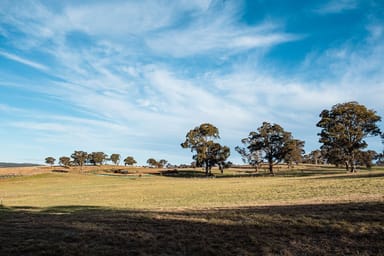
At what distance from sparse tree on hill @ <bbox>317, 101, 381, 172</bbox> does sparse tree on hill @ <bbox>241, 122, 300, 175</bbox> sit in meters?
13.5

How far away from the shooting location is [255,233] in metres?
8.82

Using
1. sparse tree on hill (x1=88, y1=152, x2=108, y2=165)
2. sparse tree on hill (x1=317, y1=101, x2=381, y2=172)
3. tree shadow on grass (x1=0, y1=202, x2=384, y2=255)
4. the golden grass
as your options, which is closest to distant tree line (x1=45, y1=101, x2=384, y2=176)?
sparse tree on hill (x1=317, y1=101, x2=381, y2=172)

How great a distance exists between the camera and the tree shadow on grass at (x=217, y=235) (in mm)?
7402

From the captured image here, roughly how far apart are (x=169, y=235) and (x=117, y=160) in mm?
151097

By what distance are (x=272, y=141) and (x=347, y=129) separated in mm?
19553

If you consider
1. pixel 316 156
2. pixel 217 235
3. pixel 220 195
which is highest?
pixel 316 156

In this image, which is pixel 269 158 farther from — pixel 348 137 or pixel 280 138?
pixel 348 137

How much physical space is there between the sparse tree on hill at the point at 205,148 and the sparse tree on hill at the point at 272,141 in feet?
32.4

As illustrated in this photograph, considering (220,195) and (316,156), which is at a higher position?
(316,156)

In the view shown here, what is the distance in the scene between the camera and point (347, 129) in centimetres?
5981

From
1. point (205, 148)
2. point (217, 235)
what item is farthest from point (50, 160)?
point (217, 235)

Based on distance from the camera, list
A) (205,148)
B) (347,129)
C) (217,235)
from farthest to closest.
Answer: (205,148) → (347,129) → (217,235)

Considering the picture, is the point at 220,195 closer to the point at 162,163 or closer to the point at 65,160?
the point at 65,160

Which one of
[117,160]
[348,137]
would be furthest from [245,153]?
[117,160]
